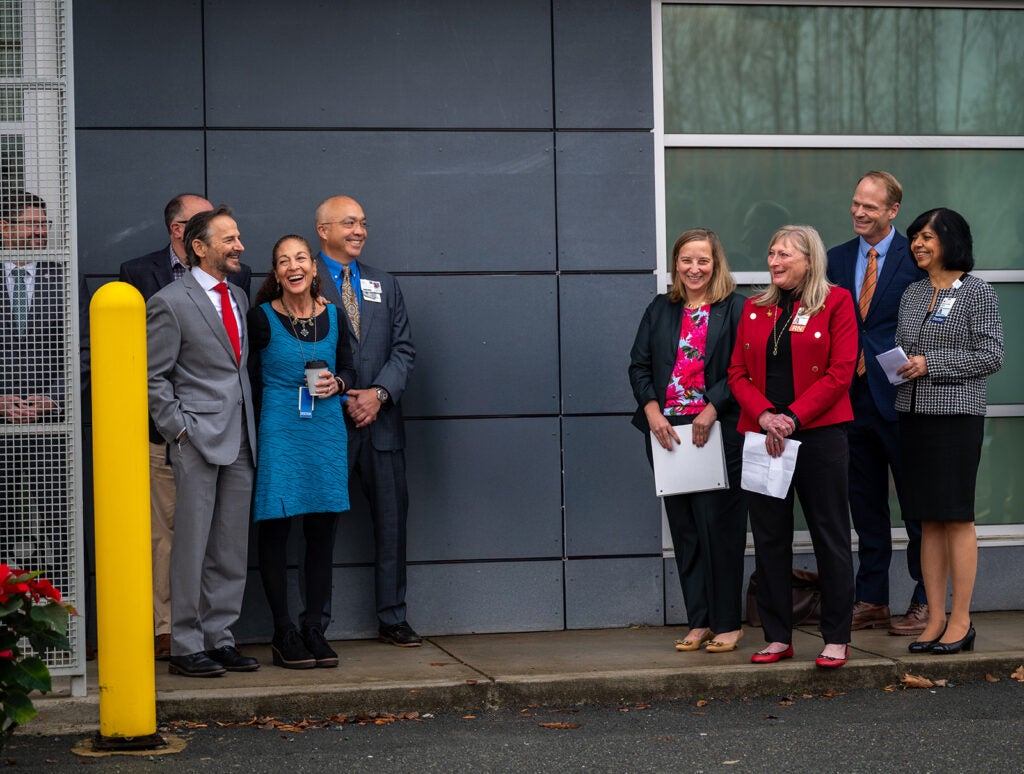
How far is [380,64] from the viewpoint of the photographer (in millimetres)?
7668

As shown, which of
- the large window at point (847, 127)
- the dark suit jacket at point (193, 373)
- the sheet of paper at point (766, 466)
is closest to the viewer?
the dark suit jacket at point (193, 373)

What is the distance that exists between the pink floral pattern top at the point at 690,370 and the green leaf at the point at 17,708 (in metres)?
3.42

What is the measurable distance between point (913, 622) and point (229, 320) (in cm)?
378

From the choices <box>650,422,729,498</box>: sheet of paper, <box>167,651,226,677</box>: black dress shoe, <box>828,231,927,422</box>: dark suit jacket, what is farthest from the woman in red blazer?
<box>167,651,226,677</box>: black dress shoe

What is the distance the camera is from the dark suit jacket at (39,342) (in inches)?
229

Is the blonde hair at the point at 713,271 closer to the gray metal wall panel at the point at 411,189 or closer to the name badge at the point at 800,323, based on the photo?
the name badge at the point at 800,323

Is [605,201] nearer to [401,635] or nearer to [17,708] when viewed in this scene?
[401,635]

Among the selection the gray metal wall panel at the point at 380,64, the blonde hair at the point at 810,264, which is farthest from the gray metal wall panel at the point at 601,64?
the blonde hair at the point at 810,264

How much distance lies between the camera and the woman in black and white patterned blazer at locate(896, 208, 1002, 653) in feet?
21.7

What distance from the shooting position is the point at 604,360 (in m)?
Result: 7.83

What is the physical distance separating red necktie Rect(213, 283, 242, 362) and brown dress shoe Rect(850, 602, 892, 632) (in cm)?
347

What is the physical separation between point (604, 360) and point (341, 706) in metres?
2.65

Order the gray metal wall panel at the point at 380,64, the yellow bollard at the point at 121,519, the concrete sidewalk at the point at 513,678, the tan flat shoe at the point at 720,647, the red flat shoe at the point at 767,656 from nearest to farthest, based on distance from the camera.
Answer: the yellow bollard at the point at 121,519, the concrete sidewalk at the point at 513,678, the red flat shoe at the point at 767,656, the tan flat shoe at the point at 720,647, the gray metal wall panel at the point at 380,64

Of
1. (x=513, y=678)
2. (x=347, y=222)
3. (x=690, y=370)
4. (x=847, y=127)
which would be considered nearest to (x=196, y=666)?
(x=513, y=678)
